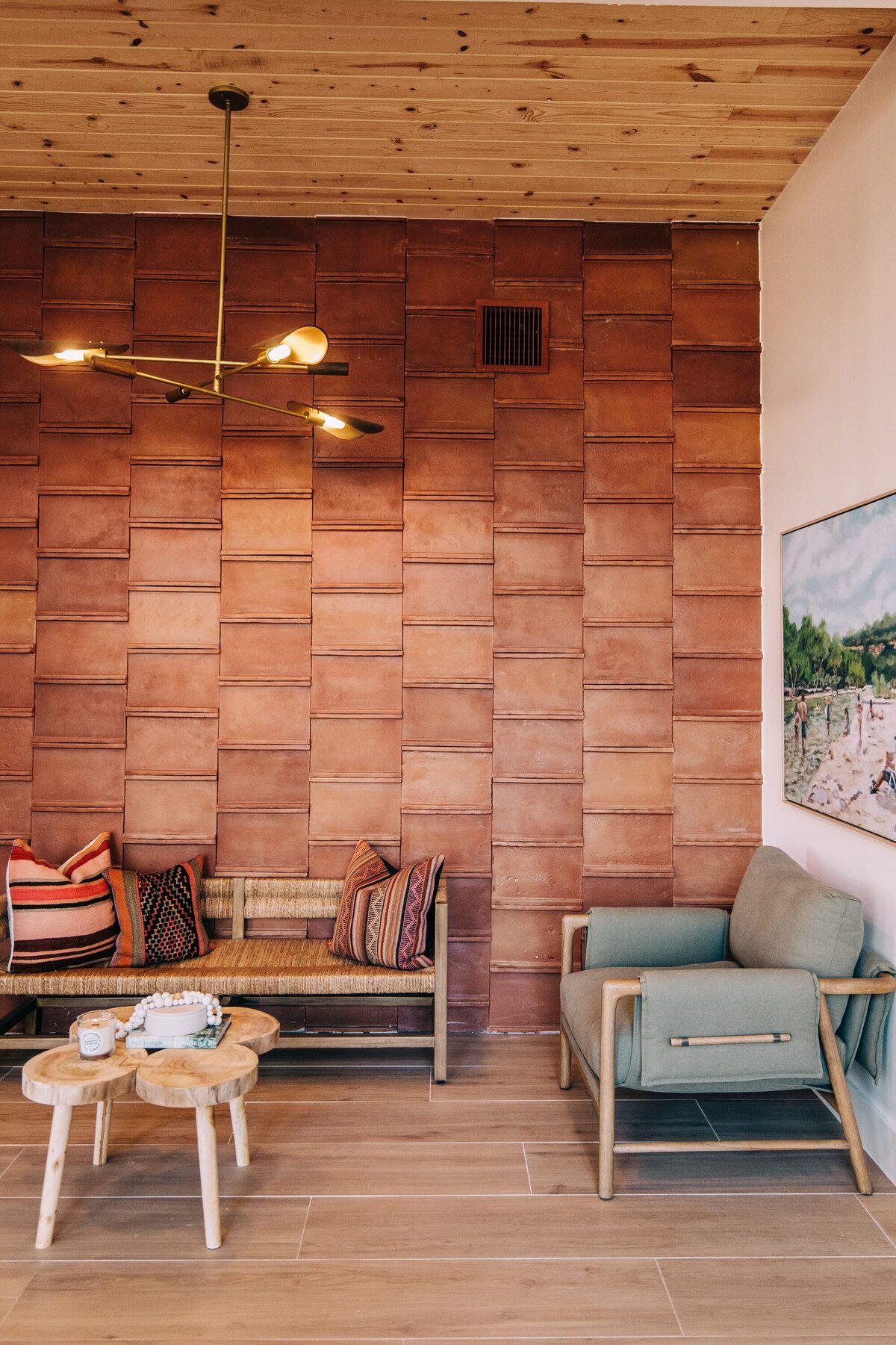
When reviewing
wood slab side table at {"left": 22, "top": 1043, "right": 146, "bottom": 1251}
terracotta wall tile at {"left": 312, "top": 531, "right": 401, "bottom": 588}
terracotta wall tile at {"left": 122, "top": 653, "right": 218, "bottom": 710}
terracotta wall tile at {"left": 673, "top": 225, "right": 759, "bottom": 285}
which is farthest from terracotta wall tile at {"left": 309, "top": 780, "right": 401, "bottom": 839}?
terracotta wall tile at {"left": 673, "top": 225, "right": 759, "bottom": 285}

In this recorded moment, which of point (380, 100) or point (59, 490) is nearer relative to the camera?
point (380, 100)

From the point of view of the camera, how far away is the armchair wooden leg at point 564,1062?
3.38 metres

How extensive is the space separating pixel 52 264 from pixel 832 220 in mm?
3138

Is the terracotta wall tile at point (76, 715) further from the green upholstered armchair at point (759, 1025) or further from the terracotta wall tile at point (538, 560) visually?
the green upholstered armchair at point (759, 1025)

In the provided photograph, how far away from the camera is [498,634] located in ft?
13.0

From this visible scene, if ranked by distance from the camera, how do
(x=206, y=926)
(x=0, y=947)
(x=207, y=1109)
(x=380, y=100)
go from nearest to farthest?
(x=207, y=1109), (x=380, y=100), (x=0, y=947), (x=206, y=926)

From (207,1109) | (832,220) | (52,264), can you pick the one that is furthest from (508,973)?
(52,264)

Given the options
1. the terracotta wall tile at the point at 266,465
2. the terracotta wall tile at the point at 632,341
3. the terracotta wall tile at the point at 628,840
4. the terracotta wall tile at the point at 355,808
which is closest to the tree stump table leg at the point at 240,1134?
the terracotta wall tile at the point at 355,808

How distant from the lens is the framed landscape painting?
9.55ft

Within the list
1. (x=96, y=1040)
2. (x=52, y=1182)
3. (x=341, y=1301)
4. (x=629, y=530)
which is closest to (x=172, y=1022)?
(x=96, y=1040)

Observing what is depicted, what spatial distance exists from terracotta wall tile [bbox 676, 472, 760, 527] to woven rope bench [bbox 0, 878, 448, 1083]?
190cm

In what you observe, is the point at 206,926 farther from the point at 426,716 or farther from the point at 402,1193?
the point at 402,1193

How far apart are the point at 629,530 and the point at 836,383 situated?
3.31 feet

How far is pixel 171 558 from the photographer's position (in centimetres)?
396
